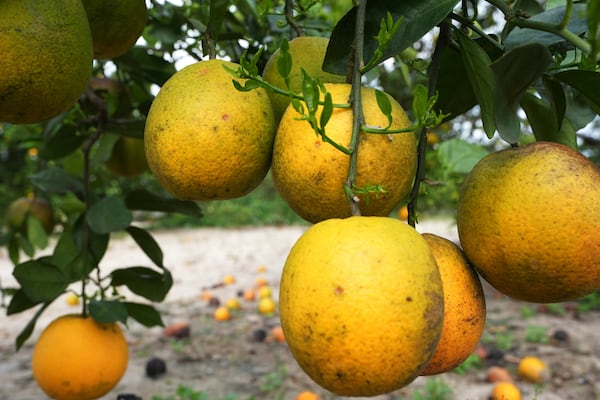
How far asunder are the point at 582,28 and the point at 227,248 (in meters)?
7.11

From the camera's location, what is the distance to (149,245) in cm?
157

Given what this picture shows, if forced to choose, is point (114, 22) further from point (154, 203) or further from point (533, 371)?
point (533, 371)

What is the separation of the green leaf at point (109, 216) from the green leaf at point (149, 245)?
0.39ft

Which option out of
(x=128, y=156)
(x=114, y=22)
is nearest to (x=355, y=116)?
(x=114, y=22)

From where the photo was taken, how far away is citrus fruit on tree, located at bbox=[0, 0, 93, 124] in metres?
0.76

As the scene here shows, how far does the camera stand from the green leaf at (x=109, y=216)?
54.6 inches

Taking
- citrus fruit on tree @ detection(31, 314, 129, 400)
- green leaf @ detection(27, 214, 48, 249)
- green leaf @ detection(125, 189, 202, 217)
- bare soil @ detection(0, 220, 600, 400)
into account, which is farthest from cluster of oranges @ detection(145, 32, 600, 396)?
green leaf @ detection(27, 214, 48, 249)

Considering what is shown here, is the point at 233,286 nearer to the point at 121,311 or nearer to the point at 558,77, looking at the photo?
the point at 121,311

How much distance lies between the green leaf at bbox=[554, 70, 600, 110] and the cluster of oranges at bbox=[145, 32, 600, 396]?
0.37 feet

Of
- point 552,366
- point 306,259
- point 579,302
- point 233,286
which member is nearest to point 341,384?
point 306,259

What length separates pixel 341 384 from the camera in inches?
25.0

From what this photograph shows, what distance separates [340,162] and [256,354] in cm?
283

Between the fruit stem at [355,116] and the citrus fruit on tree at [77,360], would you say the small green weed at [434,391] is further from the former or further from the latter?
the fruit stem at [355,116]

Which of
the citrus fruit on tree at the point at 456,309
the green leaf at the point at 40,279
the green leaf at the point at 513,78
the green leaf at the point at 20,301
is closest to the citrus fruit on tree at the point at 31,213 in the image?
the green leaf at the point at 20,301
